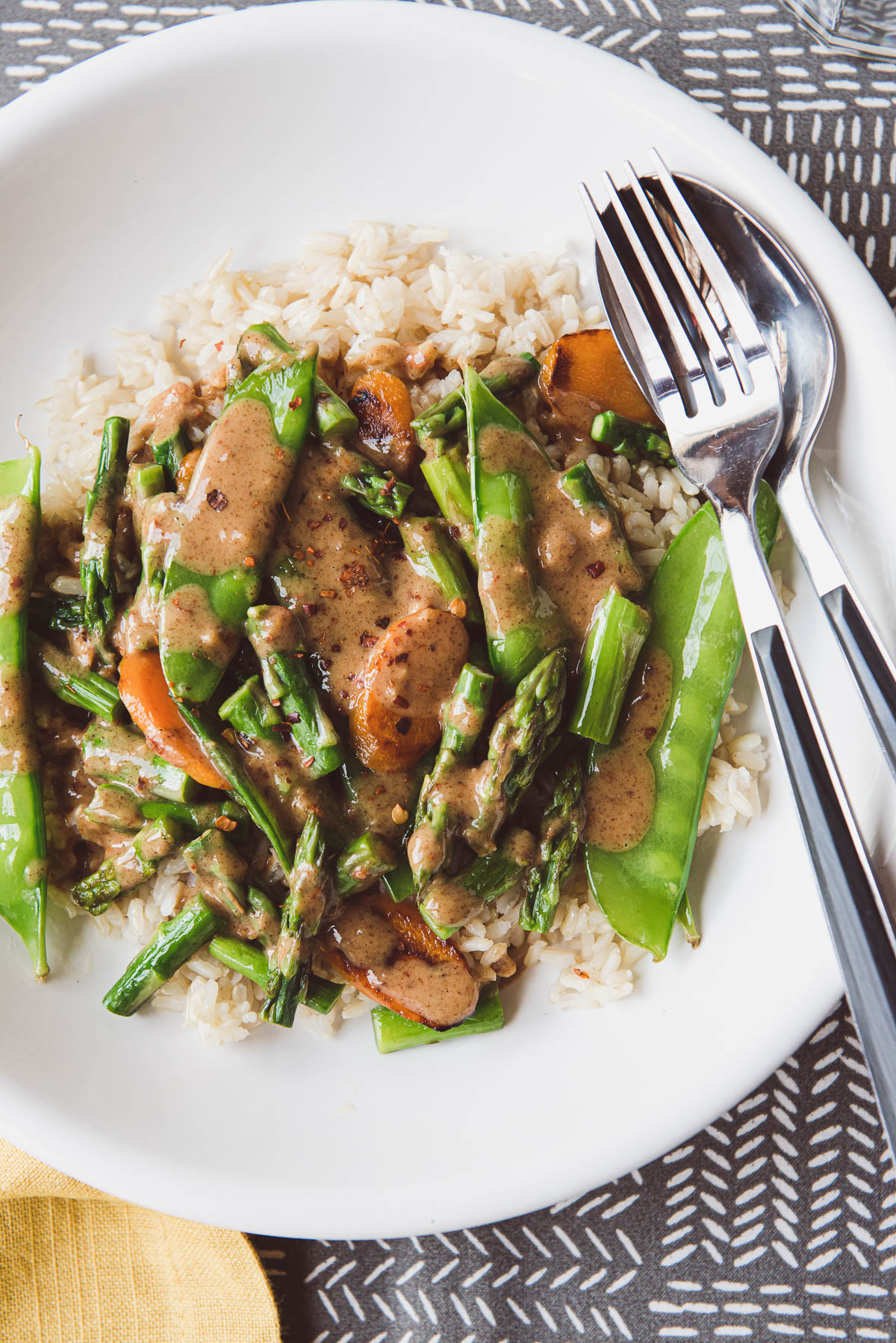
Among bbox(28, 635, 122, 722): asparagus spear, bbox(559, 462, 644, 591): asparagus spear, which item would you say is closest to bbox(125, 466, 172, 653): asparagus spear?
bbox(28, 635, 122, 722): asparagus spear

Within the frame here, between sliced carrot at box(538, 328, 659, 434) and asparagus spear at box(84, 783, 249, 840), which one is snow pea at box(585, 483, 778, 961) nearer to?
sliced carrot at box(538, 328, 659, 434)

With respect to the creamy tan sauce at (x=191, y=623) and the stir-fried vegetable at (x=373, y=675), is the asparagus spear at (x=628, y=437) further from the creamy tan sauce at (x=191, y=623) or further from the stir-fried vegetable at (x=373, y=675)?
the creamy tan sauce at (x=191, y=623)

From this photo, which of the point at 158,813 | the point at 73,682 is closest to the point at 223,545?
the point at 73,682

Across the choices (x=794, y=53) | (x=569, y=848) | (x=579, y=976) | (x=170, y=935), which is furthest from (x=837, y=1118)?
(x=794, y=53)

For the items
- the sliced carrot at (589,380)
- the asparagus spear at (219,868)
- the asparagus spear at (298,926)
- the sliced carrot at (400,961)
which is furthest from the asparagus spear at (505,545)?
the asparagus spear at (219,868)

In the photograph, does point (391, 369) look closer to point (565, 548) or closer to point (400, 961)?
point (565, 548)

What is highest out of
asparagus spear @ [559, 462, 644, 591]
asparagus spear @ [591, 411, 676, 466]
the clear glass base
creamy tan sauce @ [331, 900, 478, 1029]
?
the clear glass base

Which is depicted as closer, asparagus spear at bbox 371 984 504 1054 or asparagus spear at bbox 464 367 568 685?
asparagus spear at bbox 464 367 568 685
